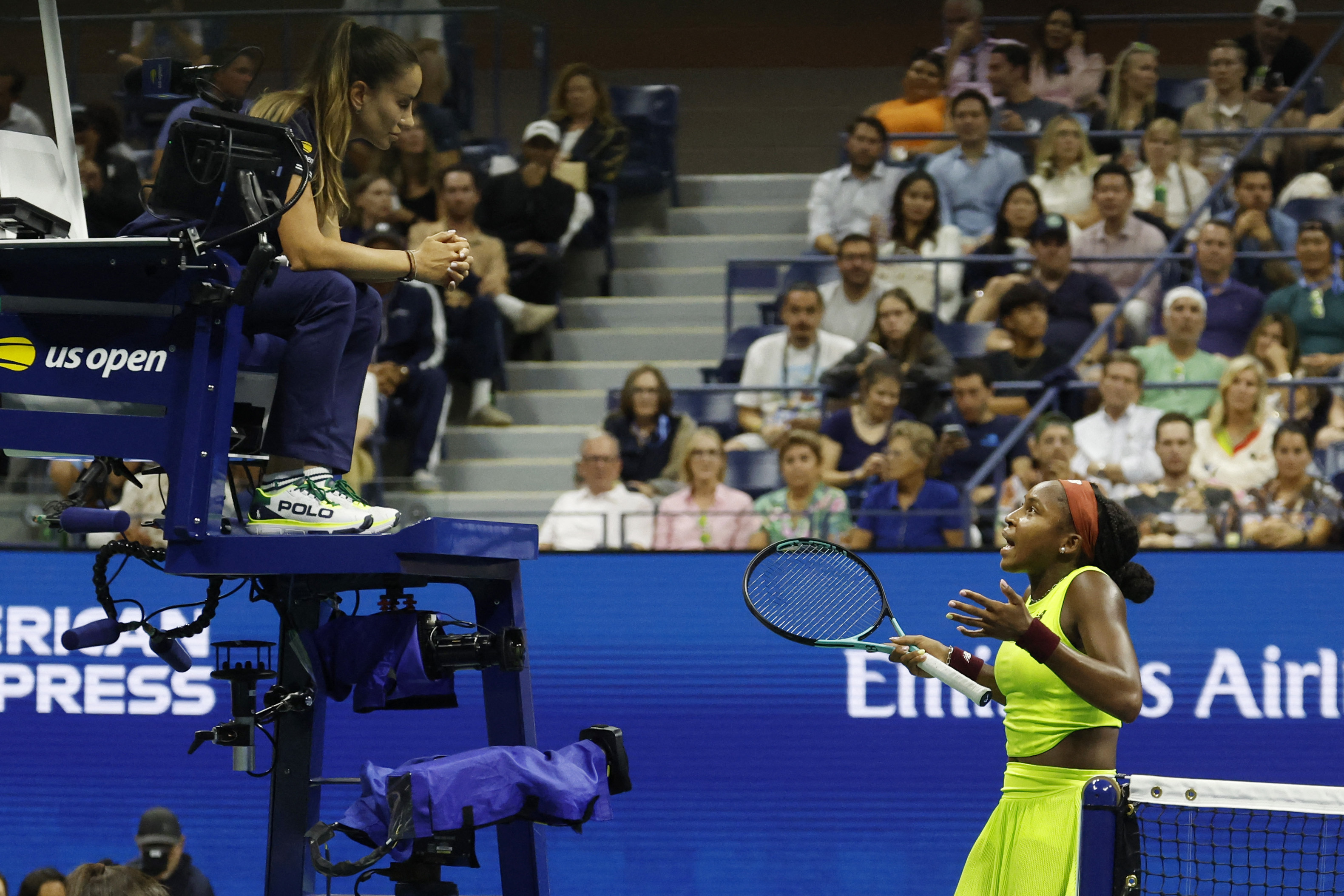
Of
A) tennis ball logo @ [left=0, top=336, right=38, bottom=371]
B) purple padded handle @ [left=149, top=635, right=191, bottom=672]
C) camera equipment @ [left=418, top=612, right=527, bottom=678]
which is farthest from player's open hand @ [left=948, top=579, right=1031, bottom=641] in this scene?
tennis ball logo @ [left=0, top=336, right=38, bottom=371]

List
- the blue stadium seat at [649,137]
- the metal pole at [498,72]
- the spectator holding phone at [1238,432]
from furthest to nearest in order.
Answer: the metal pole at [498,72], the blue stadium seat at [649,137], the spectator holding phone at [1238,432]

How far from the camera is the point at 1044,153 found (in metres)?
9.64

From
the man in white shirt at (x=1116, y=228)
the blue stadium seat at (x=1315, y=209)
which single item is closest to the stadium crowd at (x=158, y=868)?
the man in white shirt at (x=1116, y=228)

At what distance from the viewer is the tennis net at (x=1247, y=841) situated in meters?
3.97

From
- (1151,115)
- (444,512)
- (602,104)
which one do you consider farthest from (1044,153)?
(444,512)

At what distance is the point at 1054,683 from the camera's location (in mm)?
4102

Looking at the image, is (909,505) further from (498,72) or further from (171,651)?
(498,72)

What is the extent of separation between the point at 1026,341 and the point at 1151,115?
2568 millimetres

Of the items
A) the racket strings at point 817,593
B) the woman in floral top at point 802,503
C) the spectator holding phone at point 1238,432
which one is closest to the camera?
the racket strings at point 817,593

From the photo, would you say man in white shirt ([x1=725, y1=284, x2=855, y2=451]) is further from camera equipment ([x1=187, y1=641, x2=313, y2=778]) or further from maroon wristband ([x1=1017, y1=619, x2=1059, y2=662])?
maroon wristband ([x1=1017, y1=619, x2=1059, y2=662])

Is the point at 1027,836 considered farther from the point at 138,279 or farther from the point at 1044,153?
the point at 1044,153

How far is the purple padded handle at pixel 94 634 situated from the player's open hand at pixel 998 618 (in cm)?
198

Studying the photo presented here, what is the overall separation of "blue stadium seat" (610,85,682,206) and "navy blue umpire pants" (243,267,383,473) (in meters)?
6.33

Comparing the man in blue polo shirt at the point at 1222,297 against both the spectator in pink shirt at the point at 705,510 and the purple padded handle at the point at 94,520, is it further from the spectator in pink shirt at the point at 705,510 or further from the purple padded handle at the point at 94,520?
the purple padded handle at the point at 94,520
